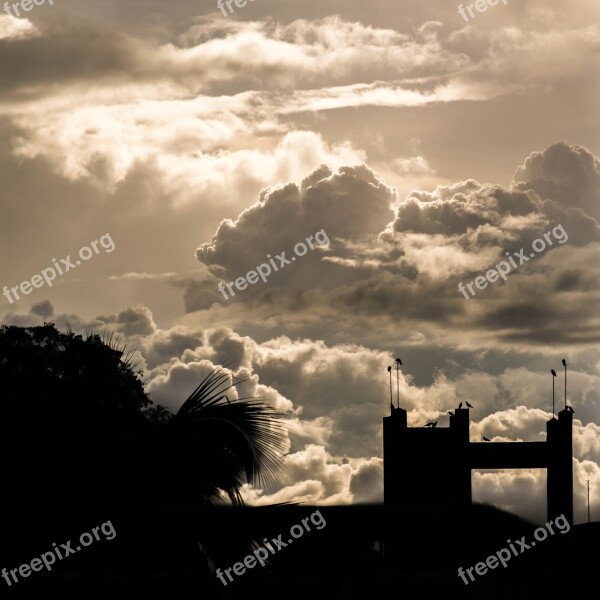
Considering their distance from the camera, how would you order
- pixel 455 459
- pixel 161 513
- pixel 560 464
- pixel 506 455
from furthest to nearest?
pixel 560 464
pixel 506 455
pixel 455 459
pixel 161 513

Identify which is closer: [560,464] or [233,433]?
[233,433]

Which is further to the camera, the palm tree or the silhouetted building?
the silhouetted building

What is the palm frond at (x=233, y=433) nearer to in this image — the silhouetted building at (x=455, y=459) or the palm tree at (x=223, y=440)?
the palm tree at (x=223, y=440)

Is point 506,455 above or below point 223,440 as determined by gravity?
below

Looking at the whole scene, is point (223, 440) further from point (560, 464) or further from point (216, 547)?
point (560, 464)

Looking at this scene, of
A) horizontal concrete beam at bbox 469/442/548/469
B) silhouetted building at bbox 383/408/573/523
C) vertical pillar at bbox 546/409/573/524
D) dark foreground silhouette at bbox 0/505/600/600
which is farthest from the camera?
vertical pillar at bbox 546/409/573/524

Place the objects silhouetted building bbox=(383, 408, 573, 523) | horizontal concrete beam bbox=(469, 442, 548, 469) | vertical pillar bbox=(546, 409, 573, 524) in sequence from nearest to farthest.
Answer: silhouetted building bbox=(383, 408, 573, 523), horizontal concrete beam bbox=(469, 442, 548, 469), vertical pillar bbox=(546, 409, 573, 524)

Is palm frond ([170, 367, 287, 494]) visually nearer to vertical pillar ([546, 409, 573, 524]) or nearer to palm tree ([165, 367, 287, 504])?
palm tree ([165, 367, 287, 504])

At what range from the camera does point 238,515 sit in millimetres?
10078

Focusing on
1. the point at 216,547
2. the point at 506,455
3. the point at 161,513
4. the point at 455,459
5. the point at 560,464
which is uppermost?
the point at 161,513

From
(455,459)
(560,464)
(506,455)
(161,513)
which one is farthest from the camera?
(560,464)

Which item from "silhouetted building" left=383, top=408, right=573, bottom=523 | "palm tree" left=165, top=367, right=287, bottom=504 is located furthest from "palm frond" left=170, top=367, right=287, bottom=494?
"silhouetted building" left=383, top=408, right=573, bottom=523

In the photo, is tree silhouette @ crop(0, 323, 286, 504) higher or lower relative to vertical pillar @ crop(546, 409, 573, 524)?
higher

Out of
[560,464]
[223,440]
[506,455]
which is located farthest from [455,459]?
[223,440]
